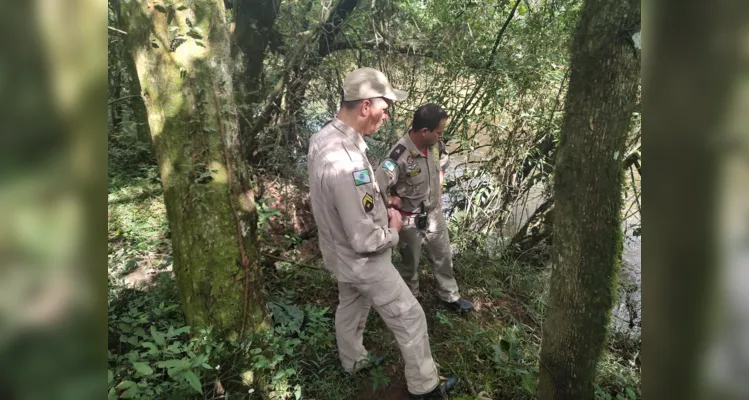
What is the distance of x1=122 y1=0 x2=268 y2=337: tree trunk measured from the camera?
86.8 inches

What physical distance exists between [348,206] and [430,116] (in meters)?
1.49

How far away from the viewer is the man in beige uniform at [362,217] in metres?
2.14

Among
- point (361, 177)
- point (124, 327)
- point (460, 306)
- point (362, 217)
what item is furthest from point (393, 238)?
point (460, 306)

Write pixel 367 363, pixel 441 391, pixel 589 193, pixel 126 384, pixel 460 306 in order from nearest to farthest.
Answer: pixel 126 384, pixel 589 193, pixel 441 391, pixel 367 363, pixel 460 306

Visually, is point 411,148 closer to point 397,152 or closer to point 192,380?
point 397,152

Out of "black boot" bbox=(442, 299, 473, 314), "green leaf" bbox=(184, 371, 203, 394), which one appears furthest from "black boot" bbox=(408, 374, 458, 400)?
"green leaf" bbox=(184, 371, 203, 394)

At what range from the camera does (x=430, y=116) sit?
3295 mm

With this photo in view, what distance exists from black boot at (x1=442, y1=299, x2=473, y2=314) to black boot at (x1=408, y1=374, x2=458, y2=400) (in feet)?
3.48

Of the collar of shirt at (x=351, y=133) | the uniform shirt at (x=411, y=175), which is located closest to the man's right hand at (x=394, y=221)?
the collar of shirt at (x=351, y=133)

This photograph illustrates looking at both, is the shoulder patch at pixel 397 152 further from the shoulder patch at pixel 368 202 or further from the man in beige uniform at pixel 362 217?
the shoulder patch at pixel 368 202

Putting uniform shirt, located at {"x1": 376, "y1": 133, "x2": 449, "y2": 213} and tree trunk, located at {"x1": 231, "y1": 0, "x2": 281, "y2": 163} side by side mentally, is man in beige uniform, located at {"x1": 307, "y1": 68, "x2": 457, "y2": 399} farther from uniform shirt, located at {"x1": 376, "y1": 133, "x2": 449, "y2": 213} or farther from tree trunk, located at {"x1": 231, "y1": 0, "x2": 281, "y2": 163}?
tree trunk, located at {"x1": 231, "y1": 0, "x2": 281, "y2": 163}
